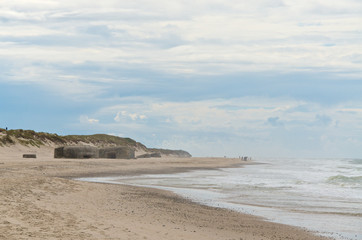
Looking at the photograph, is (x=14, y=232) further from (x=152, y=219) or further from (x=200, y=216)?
(x=200, y=216)

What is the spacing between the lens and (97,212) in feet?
42.4

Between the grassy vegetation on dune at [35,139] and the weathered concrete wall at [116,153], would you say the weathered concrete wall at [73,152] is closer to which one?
the weathered concrete wall at [116,153]

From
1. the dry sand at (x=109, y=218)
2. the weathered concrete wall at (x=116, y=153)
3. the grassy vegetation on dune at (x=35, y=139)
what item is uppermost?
the grassy vegetation on dune at (x=35, y=139)

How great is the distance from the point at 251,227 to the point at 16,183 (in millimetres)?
9683

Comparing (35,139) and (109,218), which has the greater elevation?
(35,139)

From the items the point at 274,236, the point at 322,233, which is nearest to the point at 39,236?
the point at 274,236

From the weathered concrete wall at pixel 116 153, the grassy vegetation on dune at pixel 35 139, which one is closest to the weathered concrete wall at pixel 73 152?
the weathered concrete wall at pixel 116 153

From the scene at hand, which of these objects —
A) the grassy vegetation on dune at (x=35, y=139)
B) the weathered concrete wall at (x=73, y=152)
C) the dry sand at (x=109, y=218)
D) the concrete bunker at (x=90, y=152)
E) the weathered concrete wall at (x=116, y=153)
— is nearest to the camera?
the dry sand at (x=109, y=218)

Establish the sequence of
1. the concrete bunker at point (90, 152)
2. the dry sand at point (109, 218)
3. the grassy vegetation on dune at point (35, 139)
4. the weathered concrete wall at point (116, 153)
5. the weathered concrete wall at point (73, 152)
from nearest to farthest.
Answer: the dry sand at point (109, 218) → the weathered concrete wall at point (73, 152) → the concrete bunker at point (90, 152) → the grassy vegetation on dune at point (35, 139) → the weathered concrete wall at point (116, 153)

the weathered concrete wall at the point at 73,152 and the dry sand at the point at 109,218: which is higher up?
the weathered concrete wall at the point at 73,152

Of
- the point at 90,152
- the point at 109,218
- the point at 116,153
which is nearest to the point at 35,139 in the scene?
the point at 90,152

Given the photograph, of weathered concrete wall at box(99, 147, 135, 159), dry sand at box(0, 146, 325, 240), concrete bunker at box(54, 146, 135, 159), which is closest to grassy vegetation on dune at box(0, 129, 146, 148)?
concrete bunker at box(54, 146, 135, 159)

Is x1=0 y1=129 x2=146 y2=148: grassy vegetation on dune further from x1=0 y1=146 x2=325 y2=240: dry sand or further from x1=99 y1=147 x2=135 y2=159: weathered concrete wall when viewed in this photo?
x1=0 y1=146 x2=325 y2=240: dry sand

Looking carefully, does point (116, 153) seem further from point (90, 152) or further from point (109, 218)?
point (109, 218)
